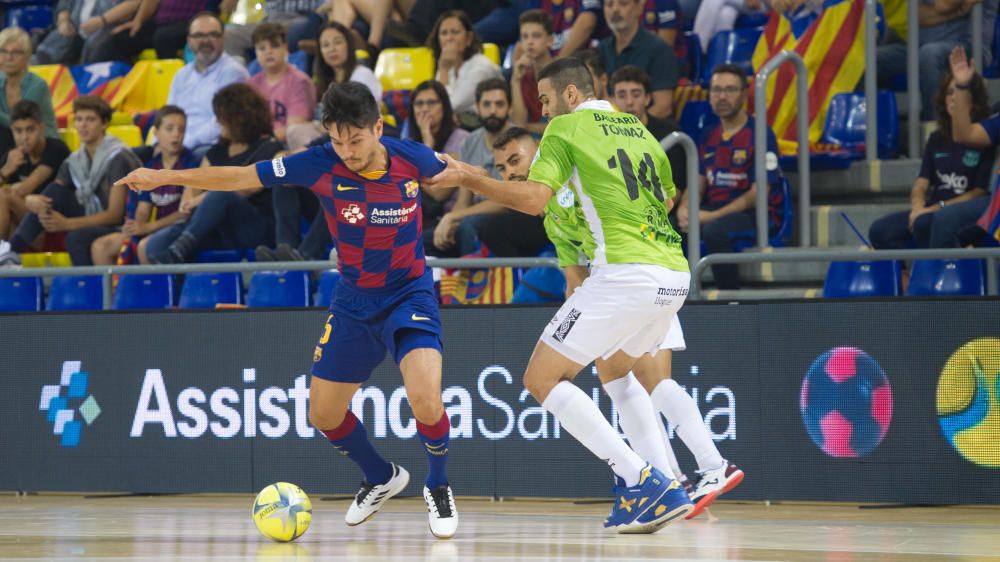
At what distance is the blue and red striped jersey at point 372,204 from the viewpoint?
7910 mm

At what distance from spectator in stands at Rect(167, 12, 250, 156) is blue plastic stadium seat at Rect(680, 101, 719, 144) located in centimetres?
439

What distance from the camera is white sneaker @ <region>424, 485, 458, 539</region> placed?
311 inches

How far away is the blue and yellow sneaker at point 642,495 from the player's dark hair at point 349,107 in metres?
2.28

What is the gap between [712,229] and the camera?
438 inches

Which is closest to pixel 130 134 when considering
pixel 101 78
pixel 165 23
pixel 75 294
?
pixel 101 78

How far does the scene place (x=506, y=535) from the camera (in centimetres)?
804

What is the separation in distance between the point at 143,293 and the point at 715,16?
5.76 metres

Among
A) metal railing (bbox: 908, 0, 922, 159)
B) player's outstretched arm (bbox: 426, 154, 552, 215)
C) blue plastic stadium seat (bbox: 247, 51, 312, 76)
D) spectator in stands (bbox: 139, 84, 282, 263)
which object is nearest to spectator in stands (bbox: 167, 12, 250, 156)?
blue plastic stadium seat (bbox: 247, 51, 312, 76)

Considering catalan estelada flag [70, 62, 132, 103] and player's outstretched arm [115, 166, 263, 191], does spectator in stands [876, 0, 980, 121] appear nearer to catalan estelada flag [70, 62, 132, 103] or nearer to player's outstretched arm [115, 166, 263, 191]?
player's outstretched arm [115, 166, 263, 191]

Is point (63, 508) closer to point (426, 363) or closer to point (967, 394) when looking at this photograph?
point (426, 363)

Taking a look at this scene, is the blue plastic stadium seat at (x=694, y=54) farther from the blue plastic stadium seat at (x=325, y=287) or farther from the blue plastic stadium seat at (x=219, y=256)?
the blue plastic stadium seat at (x=219, y=256)

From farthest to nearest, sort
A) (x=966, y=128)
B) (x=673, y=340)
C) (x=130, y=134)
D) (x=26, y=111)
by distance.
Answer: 1. (x=130, y=134)
2. (x=26, y=111)
3. (x=966, y=128)
4. (x=673, y=340)

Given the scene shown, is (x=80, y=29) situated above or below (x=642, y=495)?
above

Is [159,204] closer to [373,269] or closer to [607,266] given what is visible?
[373,269]
